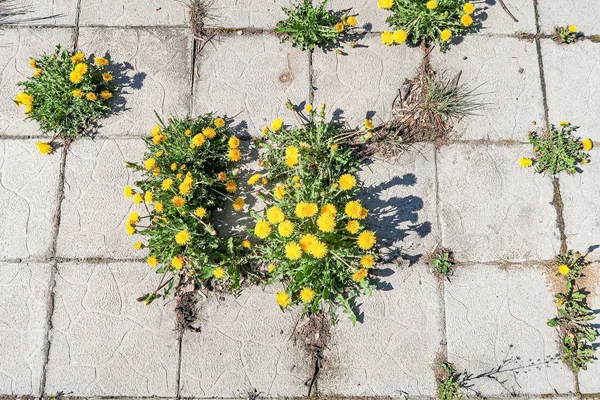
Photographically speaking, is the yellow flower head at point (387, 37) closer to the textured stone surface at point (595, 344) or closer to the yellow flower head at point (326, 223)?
the yellow flower head at point (326, 223)

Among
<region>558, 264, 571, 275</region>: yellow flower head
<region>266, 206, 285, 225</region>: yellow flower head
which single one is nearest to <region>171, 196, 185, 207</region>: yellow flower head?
<region>266, 206, 285, 225</region>: yellow flower head

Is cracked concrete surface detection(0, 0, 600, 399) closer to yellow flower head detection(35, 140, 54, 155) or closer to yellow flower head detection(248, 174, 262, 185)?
yellow flower head detection(35, 140, 54, 155)

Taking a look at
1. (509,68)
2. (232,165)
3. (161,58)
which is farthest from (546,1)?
(161,58)

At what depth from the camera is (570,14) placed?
3404 mm

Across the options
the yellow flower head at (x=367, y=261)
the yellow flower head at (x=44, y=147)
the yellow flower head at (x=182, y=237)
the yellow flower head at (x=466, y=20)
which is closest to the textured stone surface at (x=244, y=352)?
the yellow flower head at (x=182, y=237)

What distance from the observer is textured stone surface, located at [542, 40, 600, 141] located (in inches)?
129

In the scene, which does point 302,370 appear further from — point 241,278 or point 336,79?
point 336,79

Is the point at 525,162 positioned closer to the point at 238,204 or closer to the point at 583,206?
the point at 583,206

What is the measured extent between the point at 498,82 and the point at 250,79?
174 cm

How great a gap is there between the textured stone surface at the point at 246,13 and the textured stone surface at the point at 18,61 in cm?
105

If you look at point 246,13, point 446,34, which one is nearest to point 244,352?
point 246,13

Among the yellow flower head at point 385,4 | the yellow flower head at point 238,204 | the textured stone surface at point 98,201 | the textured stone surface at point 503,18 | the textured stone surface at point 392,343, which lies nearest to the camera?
the yellow flower head at point 238,204

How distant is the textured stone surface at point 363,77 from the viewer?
10.7 ft

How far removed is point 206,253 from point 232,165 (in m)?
0.62
